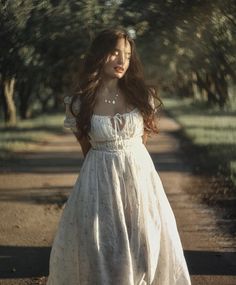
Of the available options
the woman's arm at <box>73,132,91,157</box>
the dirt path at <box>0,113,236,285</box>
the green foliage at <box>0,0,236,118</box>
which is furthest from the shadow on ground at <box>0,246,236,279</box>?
the woman's arm at <box>73,132,91,157</box>

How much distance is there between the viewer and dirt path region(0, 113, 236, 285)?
5867mm

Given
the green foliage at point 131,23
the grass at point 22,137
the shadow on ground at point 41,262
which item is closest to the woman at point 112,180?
the shadow on ground at point 41,262

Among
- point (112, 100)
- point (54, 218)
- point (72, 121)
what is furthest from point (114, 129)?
point (54, 218)

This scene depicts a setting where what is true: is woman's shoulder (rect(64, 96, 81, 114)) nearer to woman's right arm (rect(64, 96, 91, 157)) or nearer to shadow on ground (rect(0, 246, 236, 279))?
woman's right arm (rect(64, 96, 91, 157))

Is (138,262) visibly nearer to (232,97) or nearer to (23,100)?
(232,97)

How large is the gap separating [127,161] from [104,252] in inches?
22.4

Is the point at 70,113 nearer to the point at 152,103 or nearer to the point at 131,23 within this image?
the point at 152,103

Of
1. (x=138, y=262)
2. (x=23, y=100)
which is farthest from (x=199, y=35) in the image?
(x=23, y=100)

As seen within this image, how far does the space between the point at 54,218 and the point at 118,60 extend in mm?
4571

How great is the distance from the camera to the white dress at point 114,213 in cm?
405

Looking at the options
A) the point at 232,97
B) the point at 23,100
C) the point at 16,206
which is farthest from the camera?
the point at 23,100

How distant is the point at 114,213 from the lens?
13.3ft

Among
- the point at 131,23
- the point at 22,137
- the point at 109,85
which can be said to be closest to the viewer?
the point at 109,85

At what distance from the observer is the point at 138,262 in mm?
4098
